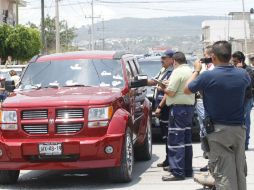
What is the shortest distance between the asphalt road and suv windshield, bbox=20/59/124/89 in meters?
1.39

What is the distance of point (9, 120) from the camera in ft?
28.2

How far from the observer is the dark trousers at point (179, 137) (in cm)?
885

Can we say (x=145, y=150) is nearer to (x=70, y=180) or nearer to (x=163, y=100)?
(x=163, y=100)

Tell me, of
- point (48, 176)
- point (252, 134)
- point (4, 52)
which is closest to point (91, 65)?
point (48, 176)

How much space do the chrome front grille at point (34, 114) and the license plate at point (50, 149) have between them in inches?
15.0

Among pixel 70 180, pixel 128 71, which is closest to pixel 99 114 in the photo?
pixel 70 180

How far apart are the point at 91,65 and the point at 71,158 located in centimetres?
188

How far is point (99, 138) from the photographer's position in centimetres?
841

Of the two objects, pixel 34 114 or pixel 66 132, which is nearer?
pixel 66 132

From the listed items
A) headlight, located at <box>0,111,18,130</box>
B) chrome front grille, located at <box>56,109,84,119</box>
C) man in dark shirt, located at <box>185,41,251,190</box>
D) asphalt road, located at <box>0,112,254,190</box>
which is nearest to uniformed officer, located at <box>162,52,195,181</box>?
asphalt road, located at <box>0,112,254,190</box>

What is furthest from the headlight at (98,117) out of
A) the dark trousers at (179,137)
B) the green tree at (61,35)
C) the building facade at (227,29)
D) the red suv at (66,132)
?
the building facade at (227,29)

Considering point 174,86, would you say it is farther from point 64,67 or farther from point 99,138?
point 64,67

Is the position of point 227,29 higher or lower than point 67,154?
higher

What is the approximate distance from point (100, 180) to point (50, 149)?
1.24m
